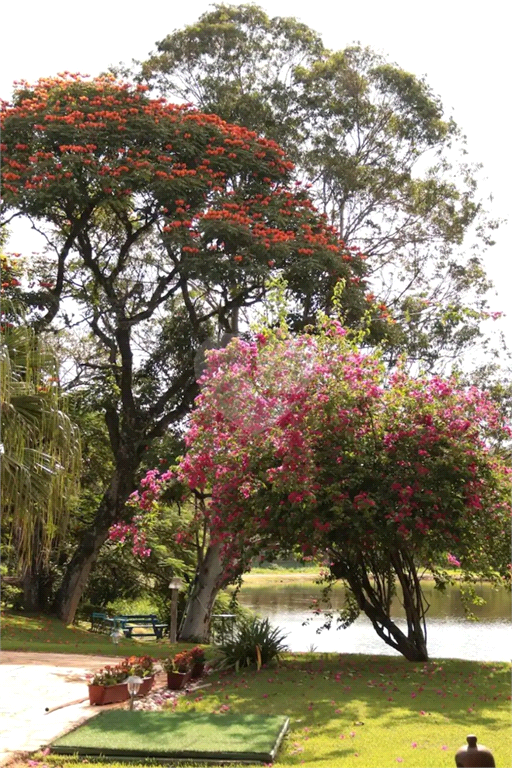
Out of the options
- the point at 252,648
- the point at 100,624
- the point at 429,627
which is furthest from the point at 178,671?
the point at 429,627

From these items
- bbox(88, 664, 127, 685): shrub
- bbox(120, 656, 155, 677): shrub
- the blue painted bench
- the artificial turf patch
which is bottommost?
the artificial turf patch

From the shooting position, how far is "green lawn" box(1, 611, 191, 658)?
46.4 feet

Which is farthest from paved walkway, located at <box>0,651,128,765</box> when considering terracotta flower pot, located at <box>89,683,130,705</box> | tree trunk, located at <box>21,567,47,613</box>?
tree trunk, located at <box>21,567,47,613</box>

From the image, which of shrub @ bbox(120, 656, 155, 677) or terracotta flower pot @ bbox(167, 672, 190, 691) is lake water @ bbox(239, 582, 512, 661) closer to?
terracotta flower pot @ bbox(167, 672, 190, 691)

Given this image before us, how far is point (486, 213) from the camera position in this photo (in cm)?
1997

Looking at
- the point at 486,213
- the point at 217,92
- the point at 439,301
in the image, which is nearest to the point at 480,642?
the point at 439,301

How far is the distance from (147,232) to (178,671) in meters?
10.00

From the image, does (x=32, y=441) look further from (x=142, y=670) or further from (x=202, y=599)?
(x=202, y=599)

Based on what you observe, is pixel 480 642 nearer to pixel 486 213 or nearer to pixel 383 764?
pixel 486 213

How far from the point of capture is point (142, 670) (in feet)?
32.9

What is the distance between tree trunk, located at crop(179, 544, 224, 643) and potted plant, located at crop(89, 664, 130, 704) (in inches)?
306

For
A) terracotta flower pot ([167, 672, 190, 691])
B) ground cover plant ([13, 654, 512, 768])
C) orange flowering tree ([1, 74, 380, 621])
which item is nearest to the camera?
ground cover plant ([13, 654, 512, 768])

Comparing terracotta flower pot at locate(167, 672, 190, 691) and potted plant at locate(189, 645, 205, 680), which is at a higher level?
potted plant at locate(189, 645, 205, 680)

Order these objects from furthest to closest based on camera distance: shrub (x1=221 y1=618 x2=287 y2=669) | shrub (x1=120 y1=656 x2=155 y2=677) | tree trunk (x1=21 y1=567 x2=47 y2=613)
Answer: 1. tree trunk (x1=21 y1=567 x2=47 y2=613)
2. shrub (x1=221 y1=618 x2=287 y2=669)
3. shrub (x1=120 y1=656 x2=155 y2=677)
